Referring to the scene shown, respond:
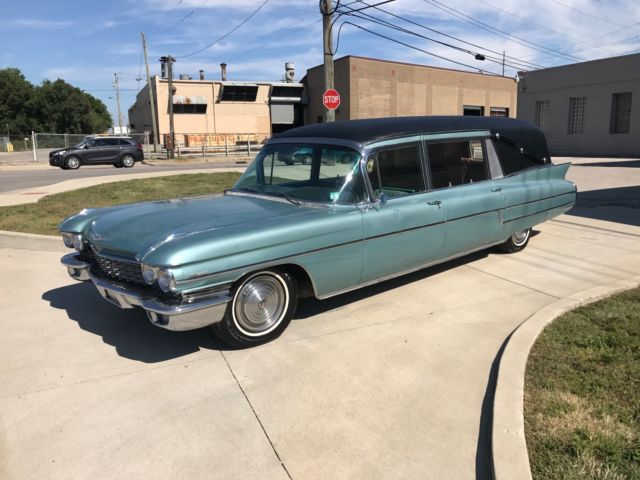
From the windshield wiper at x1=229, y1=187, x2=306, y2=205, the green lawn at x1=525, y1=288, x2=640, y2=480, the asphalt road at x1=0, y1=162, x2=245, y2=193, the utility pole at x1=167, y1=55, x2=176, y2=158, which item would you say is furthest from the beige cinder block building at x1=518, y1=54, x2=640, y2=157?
the windshield wiper at x1=229, y1=187, x2=306, y2=205

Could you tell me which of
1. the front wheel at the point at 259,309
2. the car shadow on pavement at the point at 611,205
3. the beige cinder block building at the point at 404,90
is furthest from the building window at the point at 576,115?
the front wheel at the point at 259,309

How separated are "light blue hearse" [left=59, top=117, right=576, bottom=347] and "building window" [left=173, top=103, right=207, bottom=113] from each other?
40600mm

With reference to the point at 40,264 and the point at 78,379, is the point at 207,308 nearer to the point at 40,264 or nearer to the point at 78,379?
the point at 78,379

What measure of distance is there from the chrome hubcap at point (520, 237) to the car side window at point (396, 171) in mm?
2171

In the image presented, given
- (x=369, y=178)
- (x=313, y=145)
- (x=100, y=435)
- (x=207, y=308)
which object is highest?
(x=313, y=145)

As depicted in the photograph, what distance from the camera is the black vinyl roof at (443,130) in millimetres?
4719

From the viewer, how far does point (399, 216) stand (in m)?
4.57

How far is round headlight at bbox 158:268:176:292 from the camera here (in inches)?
131

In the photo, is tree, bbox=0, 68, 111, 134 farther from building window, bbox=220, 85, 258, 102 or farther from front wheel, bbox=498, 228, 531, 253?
front wheel, bbox=498, 228, 531, 253

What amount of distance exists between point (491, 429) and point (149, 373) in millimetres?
2300

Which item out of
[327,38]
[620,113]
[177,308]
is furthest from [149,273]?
[620,113]

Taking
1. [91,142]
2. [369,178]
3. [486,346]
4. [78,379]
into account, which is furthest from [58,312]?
[91,142]

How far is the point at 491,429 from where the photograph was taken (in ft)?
9.22

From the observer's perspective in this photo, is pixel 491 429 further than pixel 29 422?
No
